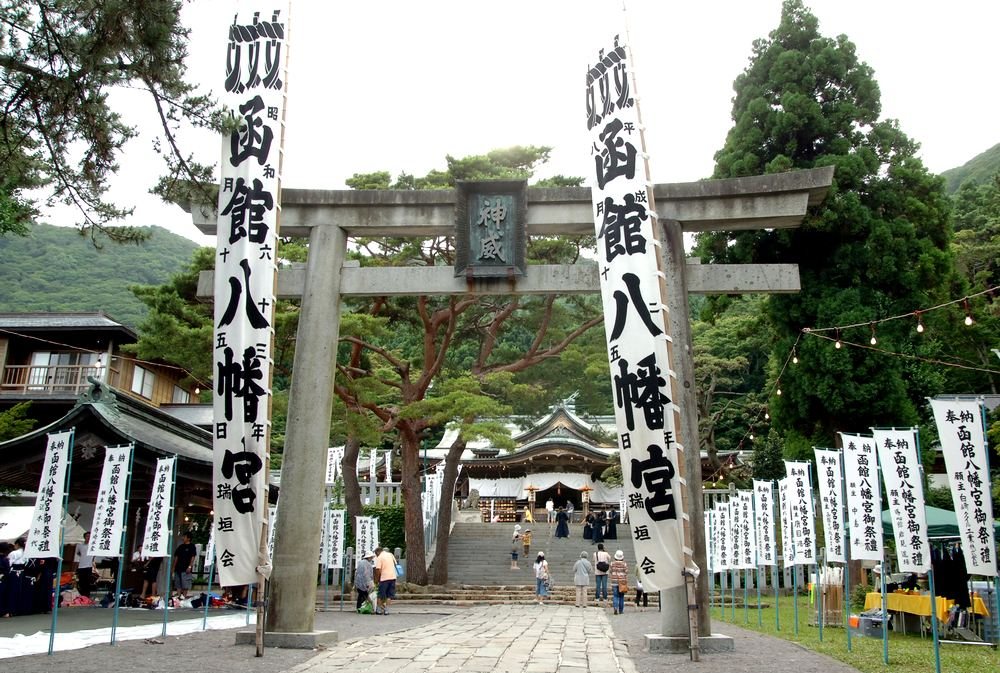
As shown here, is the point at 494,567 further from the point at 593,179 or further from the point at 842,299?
the point at 593,179

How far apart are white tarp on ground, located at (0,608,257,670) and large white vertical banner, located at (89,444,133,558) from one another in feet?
3.24

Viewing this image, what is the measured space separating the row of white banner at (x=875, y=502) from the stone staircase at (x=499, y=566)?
7.34 m

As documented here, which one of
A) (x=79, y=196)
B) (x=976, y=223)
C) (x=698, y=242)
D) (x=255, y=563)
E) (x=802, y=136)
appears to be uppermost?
(x=976, y=223)

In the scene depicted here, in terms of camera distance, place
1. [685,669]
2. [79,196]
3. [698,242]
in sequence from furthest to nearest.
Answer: [698,242], [685,669], [79,196]

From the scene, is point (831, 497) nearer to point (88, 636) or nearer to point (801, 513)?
point (801, 513)

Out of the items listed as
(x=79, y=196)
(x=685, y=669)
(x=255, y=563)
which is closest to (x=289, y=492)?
(x=255, y=563)

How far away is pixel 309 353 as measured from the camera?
30.3 feet

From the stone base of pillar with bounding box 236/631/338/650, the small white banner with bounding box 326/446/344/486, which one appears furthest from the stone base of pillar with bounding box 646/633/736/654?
the small white banner with bounding box 326/446/344/486

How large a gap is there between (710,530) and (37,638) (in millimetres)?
14339

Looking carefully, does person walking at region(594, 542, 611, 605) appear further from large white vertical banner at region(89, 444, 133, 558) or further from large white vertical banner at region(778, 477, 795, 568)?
large white vertical banner at region(89, 444, 133, 558)

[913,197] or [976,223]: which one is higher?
[976,223]

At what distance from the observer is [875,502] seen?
962 centimetres

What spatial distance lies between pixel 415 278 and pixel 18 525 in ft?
54.0

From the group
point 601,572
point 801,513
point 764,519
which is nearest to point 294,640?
A: point 801,513
